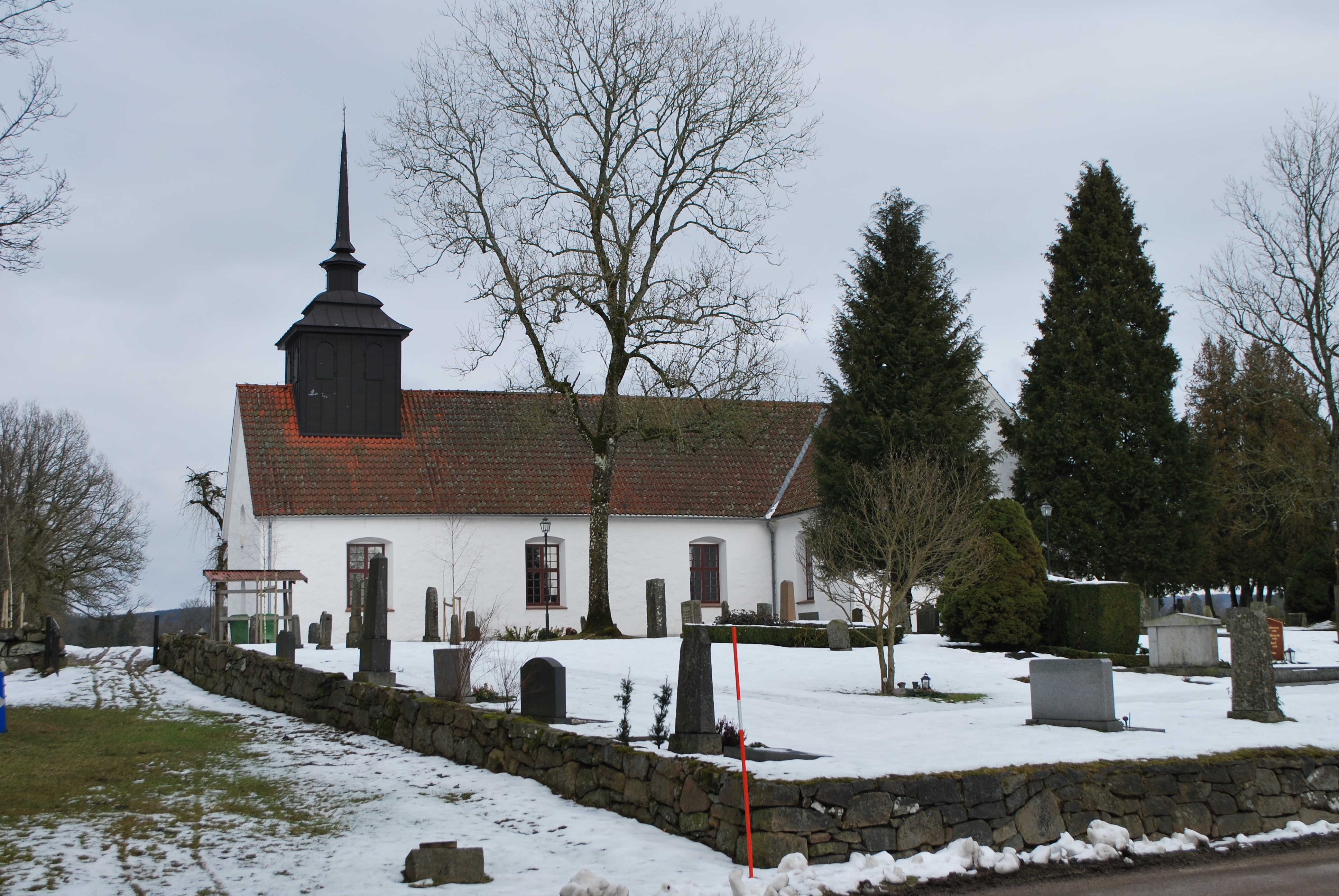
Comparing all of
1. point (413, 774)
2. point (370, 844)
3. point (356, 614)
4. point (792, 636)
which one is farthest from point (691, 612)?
point (370, 844)

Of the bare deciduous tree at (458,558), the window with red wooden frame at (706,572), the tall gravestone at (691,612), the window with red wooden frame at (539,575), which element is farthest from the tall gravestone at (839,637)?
the window with red wooden frame at (706,572)

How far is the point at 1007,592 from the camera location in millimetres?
18938

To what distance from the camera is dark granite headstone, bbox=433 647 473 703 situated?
1191 cm

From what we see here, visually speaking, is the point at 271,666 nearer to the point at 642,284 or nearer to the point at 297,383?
the point at 642,284

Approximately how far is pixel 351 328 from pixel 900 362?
44.9 feet

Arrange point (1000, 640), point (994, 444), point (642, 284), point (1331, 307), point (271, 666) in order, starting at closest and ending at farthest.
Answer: point (271, 666), point (1000, 640), point (642, 284), point (1331, 307), point (994, 444)

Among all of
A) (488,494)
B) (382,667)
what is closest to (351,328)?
(488,494)

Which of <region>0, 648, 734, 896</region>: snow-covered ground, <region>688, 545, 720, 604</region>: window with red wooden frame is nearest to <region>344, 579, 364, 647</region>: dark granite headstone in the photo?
<region>0, 648, 734, 896</region>: snow-covered ground

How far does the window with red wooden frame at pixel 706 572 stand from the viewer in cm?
3098

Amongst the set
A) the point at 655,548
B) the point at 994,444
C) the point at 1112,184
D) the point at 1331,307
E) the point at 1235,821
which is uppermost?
the point at 1112,184

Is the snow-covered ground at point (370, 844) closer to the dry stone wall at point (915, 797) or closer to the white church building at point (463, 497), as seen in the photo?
the dry stone wall at point (915, 797)

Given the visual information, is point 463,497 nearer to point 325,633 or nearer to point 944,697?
point 325,633

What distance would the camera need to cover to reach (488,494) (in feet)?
94.6

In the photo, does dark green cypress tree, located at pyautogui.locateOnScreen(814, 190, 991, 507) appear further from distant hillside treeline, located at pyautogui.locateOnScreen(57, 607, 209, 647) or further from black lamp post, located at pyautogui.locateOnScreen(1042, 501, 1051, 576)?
distant hillside treeline, located at pyautogui.locateOnScreen(57, 607, 209, 647)
